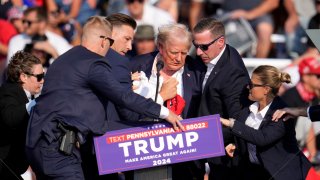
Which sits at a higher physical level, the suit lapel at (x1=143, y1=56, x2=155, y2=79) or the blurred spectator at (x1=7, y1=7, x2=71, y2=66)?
the blurred spectator at (x1=7, y1=7, x2=71, y2=66)

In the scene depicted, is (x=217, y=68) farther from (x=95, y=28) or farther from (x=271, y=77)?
(x=95, y=28)

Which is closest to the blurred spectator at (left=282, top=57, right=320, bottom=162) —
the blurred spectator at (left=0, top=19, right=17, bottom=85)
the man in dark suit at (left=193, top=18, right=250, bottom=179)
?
the man in dark suit at (left=193, top=18, right=250, bottom=179)

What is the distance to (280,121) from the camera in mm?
7754

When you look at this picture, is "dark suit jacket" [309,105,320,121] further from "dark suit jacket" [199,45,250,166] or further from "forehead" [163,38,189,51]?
"forehead" [163,38,189,51]

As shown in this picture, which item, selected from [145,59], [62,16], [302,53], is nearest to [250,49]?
[302,53]

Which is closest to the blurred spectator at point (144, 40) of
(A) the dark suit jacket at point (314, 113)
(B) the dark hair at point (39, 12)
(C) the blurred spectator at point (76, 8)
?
(B) the dark hair at point (39, 12)

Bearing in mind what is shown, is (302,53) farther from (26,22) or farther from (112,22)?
(112,22)

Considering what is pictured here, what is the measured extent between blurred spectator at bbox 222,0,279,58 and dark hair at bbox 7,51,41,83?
4255mm

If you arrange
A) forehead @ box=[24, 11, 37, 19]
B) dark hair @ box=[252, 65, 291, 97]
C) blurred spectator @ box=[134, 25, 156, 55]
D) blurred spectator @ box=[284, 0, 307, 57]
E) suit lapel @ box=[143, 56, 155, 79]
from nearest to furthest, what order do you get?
dark hair @ box=[252, 65, 291, 97], suit lapel @ box=[143, 56, 155, 79], blurred spectator @ box=[134, 25, 156, 55], forehead @ box=[24, 11, 37, 19], blurred spectator @ box=[284, 0, 307, 57]

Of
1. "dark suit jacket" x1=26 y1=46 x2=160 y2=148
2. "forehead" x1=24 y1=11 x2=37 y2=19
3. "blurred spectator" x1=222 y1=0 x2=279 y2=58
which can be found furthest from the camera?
"blurred spectator" x1=222 y1=0 x2=279 y2=58

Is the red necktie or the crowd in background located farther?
the crowd in background

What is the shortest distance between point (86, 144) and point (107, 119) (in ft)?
0.87

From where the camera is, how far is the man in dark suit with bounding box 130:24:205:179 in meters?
8.00

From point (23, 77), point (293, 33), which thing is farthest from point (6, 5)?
point (23, 77)
